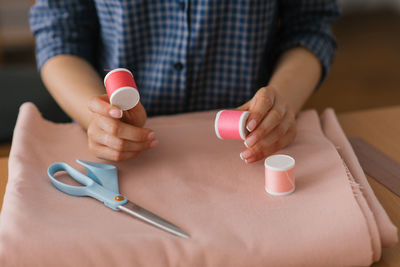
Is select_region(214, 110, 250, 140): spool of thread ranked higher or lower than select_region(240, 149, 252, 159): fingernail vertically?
higher

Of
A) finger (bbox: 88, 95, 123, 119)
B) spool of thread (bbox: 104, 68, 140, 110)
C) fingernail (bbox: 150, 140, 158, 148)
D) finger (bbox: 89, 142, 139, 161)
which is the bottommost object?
finger (bbox: 89, 142, 139, 161)

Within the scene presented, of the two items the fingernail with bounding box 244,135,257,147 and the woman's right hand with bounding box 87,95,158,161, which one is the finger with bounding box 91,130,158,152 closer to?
the woman's right hand with bounding box 87,95,158,161

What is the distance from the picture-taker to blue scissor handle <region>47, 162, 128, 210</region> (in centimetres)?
60

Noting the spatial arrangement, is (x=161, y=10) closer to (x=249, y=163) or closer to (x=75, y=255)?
(x=249, y=163)

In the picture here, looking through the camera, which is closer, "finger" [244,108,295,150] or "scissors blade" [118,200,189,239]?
"scissors blade" [118,200,189,239]

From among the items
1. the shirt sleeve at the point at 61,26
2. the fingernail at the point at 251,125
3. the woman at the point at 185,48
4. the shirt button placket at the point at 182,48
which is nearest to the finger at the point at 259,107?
the fingernail at the point at 251,125

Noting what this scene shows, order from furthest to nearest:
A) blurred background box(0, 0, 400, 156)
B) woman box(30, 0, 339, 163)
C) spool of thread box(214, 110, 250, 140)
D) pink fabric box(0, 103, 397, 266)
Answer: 1. blurred background box(0, 0, 400, 156)
2. woman box(30, 0, 339, 163)
3. spool of thread box(214, 110, 250, 140)
4. pink fabric box(0, 103, 397, 266)

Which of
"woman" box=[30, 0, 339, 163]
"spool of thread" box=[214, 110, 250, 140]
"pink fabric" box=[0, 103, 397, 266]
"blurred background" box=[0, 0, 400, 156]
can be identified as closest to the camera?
"pink fabric" box=[0, 103, 397, 266]

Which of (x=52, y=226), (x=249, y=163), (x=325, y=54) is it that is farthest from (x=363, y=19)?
(x=52, y=226)

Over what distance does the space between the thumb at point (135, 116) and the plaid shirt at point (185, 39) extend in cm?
23

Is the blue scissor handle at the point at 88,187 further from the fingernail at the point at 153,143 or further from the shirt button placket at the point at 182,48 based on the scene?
the shirt button placket at the point at 182,48

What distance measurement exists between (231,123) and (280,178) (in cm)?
10

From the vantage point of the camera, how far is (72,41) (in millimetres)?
934

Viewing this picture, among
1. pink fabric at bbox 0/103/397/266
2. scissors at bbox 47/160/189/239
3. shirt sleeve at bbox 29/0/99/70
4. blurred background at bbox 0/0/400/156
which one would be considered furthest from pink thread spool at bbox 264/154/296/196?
blurred background at bbox 0/0/400/156
